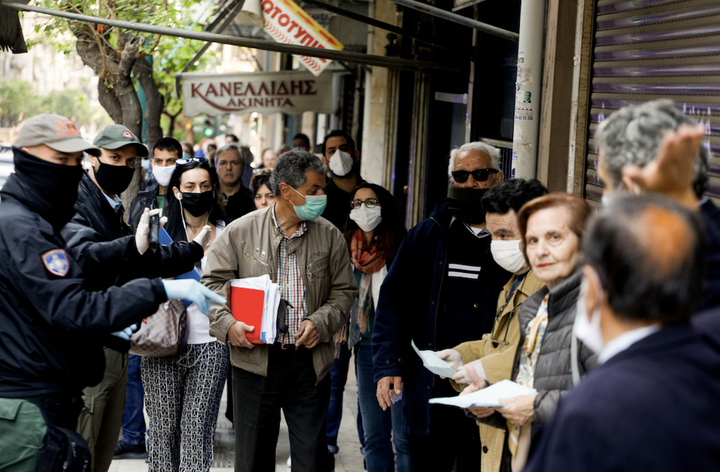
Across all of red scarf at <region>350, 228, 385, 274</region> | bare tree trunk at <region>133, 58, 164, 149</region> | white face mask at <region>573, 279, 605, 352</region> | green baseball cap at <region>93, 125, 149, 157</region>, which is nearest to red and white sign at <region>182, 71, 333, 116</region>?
bare tree trunk at <region>133, 58, 164, 149</region>

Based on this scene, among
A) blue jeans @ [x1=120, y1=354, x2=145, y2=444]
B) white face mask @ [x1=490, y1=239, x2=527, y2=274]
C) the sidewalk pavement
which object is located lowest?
the sidewalk pavement

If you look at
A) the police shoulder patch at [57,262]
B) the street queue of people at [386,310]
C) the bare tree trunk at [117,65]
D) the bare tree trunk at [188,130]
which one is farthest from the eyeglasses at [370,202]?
the bare tree trunk at [188,130]

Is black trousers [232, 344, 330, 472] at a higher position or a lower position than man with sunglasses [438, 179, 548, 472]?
lower

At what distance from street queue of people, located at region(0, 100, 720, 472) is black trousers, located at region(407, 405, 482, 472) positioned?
11 mm

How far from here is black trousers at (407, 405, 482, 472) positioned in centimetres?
390

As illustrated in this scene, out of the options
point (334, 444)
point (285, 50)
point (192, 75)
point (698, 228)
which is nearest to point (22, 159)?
point (698, 228)

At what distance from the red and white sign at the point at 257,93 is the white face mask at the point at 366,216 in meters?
5.00

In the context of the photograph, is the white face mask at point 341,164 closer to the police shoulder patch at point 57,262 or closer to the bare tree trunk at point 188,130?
the police shoulder patch at point 57,262

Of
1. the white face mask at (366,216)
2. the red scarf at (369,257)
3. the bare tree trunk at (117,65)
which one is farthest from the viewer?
the bare tree trunk at (117,65)

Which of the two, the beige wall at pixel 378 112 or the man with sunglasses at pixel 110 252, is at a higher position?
the beige wall at pixel 378 112

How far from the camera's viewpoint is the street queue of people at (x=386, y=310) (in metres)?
1.44

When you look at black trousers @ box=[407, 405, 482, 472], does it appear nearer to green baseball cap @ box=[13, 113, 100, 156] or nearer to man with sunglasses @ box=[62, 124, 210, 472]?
man with sunglasses @ box=[62, 124, 210, 472]

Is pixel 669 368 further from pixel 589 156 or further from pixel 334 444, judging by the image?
pixel 334 444

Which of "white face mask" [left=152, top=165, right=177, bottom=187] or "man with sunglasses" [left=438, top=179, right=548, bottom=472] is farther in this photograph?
"white face mask" [left=152, top=165, right=177, bottom=187]
